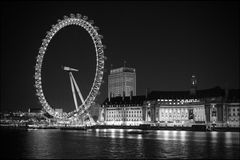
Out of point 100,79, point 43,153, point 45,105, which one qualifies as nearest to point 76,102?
point 45,105

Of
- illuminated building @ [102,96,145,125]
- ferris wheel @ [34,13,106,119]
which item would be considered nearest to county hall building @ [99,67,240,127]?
illuminated building @ [102,96,145,125]

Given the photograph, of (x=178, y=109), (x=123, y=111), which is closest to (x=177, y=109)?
(x=178, y=109)

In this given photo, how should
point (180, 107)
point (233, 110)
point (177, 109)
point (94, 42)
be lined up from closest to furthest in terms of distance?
1. point (94, 42)
2. point (233, 110)
3. point (180, 107)
4. point (177, 109)

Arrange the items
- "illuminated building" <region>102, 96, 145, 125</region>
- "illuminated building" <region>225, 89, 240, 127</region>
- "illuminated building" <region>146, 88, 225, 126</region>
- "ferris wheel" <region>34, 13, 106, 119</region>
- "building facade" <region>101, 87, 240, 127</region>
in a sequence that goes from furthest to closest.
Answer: "illuminated building" <region>102, 96, 145, 125</region>, "illuminated building" <region>146, 88, 225, 126</region>, "building facade" <region>101, 87, 240, 127</region>, "illuminated building" <region>225, 89, 240, 127</region>, "ferris wheel" <region>34, 13, 106, 119</region>

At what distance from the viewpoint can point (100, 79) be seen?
3260 inches

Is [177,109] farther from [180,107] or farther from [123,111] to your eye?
[123,111]

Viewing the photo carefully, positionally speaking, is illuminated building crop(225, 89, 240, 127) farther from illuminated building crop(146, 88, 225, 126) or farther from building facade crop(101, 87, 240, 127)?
illuminated building crop(146, 88, 225, 126)

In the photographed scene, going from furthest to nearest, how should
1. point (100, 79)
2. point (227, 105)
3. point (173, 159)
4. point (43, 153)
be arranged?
point (227, 105) → point (100, 79) → point (43, 153) → point (173, 159)

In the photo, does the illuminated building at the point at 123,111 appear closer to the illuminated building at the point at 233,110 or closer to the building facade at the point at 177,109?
the building facade at the point at 177,109

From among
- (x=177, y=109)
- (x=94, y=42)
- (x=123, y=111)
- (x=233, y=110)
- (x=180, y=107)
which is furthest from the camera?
(x=123, y=111)

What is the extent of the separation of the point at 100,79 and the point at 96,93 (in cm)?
314

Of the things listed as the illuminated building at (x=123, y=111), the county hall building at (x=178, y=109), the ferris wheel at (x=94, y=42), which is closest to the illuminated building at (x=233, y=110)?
the county hall building at (x=178, y=109)

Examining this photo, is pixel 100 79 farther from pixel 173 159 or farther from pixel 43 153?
pixel 173 159

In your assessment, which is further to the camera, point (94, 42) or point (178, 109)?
point (178, 109)
